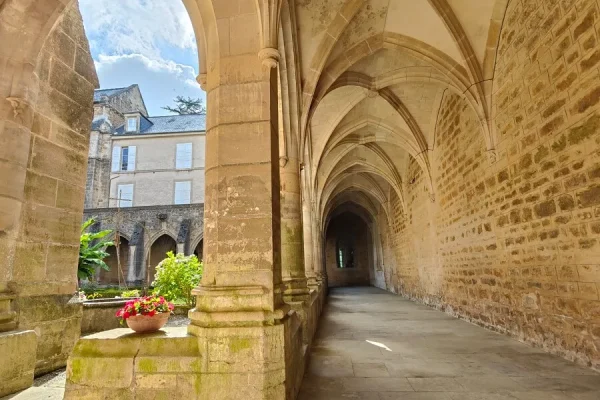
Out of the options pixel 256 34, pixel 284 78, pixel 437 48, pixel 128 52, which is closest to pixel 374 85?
pixel 437 48

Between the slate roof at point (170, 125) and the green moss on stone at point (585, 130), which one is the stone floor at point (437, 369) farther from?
the slate roof at point (170, 125)

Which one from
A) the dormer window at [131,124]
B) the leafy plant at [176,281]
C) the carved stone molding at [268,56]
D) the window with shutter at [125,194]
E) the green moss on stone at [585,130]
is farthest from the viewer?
the dormer window at [131,124]

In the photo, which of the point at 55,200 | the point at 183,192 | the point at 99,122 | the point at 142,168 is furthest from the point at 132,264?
the point at 55,200

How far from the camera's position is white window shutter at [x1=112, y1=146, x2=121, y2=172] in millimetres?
19047

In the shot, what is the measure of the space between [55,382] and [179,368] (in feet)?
5.58

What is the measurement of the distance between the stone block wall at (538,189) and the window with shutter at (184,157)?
1504 centimetres

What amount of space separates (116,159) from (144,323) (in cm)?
1953

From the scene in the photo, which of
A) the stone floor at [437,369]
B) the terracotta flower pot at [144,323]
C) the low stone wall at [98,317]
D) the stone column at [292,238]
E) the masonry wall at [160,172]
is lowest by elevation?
the stone floor at [437,369]

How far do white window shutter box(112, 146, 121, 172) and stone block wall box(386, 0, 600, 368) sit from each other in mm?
18218

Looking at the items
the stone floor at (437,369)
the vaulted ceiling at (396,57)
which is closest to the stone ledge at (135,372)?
the stone floor at (437,369)

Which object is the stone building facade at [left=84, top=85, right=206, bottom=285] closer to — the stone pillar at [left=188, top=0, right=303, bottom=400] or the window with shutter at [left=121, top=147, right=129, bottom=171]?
the window with shutter at [left=121, top=147, right=129, bottom=171]

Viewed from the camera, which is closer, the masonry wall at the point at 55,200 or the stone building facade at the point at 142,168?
the masonry wall at the point at 55,200

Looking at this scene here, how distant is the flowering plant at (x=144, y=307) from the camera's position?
2.19 metres

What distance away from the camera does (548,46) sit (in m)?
3.82
